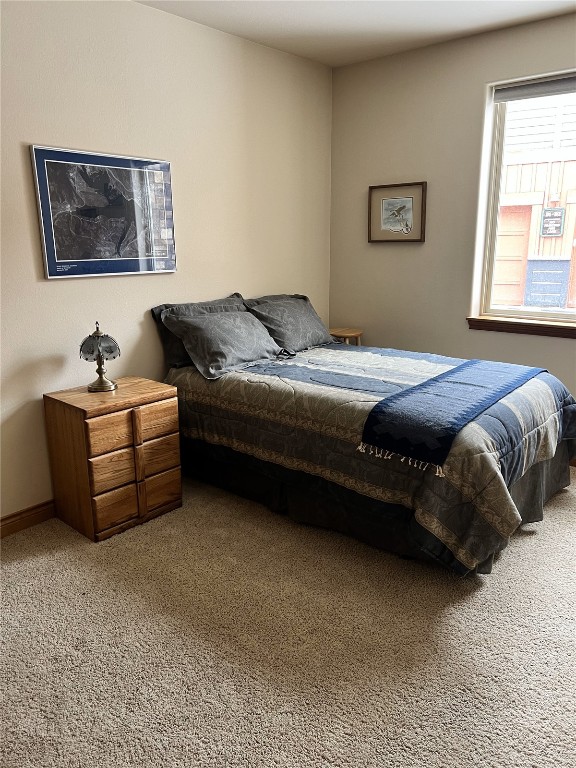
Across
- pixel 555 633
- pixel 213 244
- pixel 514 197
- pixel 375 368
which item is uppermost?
pixel 514 197

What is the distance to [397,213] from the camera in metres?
3.99

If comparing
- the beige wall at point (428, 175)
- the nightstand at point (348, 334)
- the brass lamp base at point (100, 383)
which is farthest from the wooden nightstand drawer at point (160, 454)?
the beige wall at point (428, 175)

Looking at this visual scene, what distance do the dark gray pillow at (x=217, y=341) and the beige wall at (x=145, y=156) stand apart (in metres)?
0.22

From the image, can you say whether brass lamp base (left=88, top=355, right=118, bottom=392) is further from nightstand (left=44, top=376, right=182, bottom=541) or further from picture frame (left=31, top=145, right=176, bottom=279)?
picture frame (left=31, top=145, right=176, bottom=279)

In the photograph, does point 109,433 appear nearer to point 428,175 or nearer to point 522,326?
point 522,326

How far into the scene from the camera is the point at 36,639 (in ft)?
6.56

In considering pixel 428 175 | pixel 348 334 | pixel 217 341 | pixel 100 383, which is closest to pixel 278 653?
pixel 100 383

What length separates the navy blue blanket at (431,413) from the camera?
2.22m

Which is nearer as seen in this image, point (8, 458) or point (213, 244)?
point (8, 458)

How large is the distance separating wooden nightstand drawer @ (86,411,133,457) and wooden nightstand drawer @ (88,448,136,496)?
1.3 inches

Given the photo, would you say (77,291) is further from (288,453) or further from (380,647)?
(380,647)

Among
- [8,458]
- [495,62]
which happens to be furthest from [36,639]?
[495,62]

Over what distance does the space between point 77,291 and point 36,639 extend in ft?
5.27

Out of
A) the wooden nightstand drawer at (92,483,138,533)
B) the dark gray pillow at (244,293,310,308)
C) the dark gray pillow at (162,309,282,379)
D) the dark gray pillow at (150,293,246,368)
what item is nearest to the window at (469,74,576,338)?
the dark gray pillow at (244,293,310,308)
